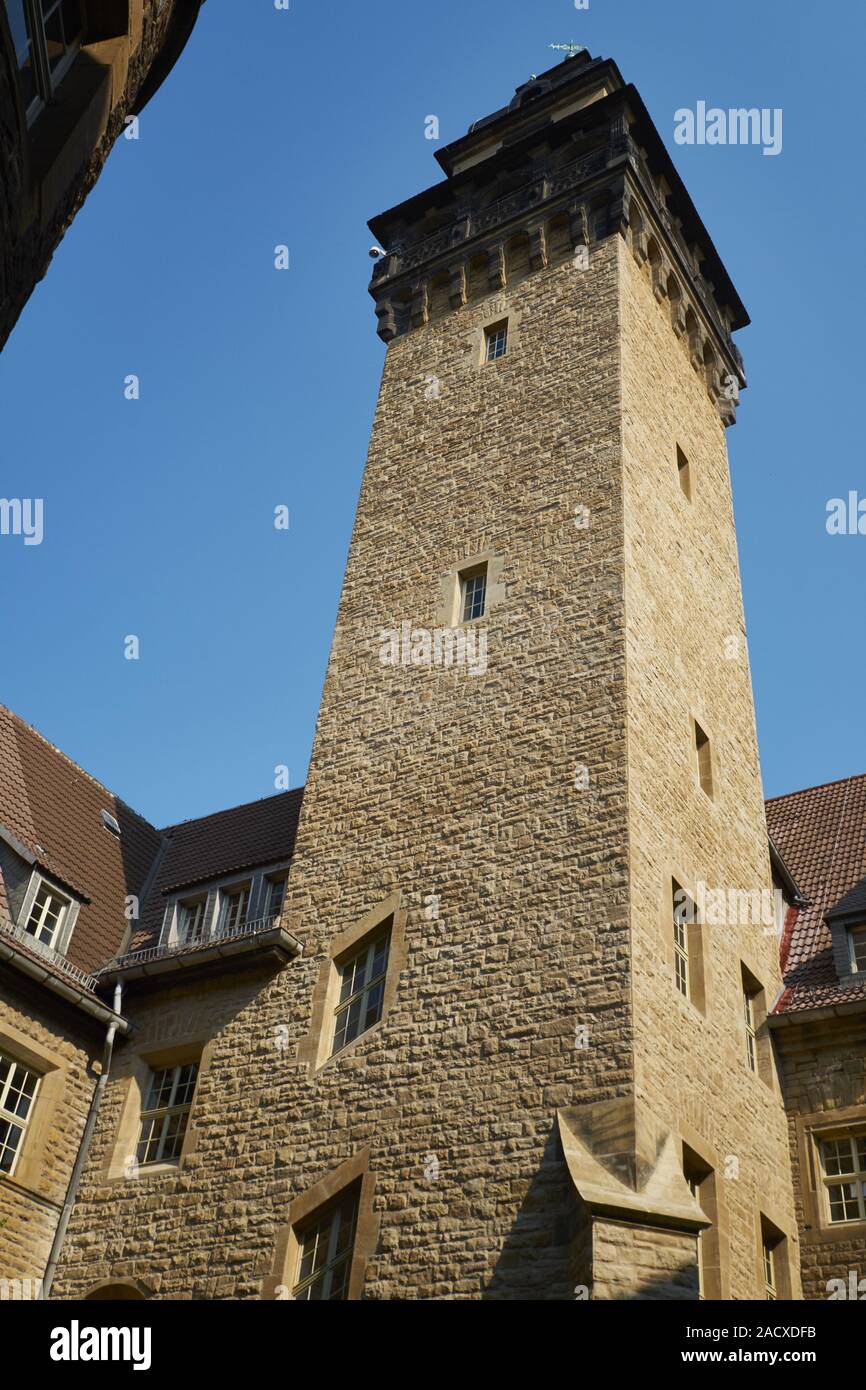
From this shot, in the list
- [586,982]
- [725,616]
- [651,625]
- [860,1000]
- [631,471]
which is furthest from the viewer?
[725,616]

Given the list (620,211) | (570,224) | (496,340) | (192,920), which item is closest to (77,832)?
(192,920)

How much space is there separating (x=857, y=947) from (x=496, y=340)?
11596 millimetres

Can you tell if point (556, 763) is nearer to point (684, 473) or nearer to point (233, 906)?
point (233, 906)

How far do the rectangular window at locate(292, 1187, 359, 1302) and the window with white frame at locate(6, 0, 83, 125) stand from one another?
10314 mm

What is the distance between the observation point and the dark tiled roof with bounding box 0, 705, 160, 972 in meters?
19.0

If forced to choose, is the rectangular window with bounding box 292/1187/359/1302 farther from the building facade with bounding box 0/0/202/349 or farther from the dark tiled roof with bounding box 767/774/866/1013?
the building facade with bounding box 0/0/202/349

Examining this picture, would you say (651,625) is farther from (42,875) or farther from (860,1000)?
(42,875)

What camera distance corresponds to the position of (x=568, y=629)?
17328mm

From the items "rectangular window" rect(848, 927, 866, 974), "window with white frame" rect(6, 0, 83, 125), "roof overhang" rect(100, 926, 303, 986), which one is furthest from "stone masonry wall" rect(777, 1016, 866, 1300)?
"window with white frame" rect(6, 0, 83, 125)

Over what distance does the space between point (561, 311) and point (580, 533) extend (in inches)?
225

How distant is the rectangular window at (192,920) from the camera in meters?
18.9

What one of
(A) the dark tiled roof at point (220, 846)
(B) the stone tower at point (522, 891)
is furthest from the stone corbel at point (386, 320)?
(A) the dark tiled roof at point (220, 846)
